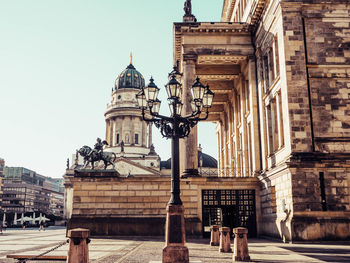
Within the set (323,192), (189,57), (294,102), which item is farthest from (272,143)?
(189,57)

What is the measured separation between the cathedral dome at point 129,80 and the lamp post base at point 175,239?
8350cm

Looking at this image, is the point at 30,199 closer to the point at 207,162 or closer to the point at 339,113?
the point at 207,162

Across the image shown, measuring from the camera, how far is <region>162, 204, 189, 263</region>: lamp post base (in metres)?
11.0

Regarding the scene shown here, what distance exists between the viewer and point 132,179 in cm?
2655

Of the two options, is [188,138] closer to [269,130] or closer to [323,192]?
[269,130]

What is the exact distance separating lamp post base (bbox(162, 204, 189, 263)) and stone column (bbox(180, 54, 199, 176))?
15522 millimetres

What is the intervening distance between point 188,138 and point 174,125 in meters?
15.5

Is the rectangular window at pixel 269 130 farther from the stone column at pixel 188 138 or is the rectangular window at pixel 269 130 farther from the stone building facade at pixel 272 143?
the stone column at pixel 188 138

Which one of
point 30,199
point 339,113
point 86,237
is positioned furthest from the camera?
point 30,199

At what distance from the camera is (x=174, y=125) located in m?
12.9

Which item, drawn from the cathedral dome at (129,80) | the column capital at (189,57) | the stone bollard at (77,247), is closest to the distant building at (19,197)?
the cathedral dome at (129,80)

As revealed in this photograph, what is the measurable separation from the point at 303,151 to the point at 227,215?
27.3ft

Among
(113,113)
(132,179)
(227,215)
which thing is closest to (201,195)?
(227,215)

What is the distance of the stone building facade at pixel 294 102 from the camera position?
20.6 metres
